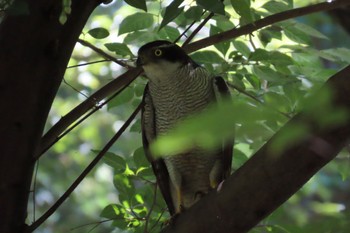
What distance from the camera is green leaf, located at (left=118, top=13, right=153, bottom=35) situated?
3408 millimetres

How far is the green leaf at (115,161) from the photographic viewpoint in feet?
10.8

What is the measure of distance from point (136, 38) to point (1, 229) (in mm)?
1380

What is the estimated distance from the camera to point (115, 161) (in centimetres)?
332

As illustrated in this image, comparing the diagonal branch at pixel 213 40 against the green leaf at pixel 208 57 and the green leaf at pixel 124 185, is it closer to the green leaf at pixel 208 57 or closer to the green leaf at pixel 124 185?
the green leaf at pixel 208 57

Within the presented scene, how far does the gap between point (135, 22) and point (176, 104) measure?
85cm

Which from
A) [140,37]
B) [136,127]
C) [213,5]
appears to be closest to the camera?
[213,5]

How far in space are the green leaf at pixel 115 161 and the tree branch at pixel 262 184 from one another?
39.8 inches

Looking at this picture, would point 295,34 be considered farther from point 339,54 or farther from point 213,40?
point 213,40

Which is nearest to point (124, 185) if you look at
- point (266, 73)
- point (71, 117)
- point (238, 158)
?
point (71, 117)

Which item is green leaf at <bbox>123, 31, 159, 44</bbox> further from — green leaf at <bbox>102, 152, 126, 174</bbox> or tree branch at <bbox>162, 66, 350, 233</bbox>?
tree branch at <bbox>162, 66, 350, 233</bbox>

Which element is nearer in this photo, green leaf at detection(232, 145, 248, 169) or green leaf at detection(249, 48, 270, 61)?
green leaf at detection(249, 48, 270, 61)

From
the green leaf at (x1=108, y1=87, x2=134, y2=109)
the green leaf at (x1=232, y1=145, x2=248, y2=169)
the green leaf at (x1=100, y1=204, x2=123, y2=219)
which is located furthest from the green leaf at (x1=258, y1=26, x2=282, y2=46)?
the green leaf at (x1=100, y1=204, x2=123, y2=219)

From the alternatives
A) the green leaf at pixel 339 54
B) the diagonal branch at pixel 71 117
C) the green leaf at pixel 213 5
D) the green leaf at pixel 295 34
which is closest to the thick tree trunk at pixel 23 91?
the diagonal branch at pixel 71 117

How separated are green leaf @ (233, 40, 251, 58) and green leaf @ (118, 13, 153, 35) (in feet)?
1.59
